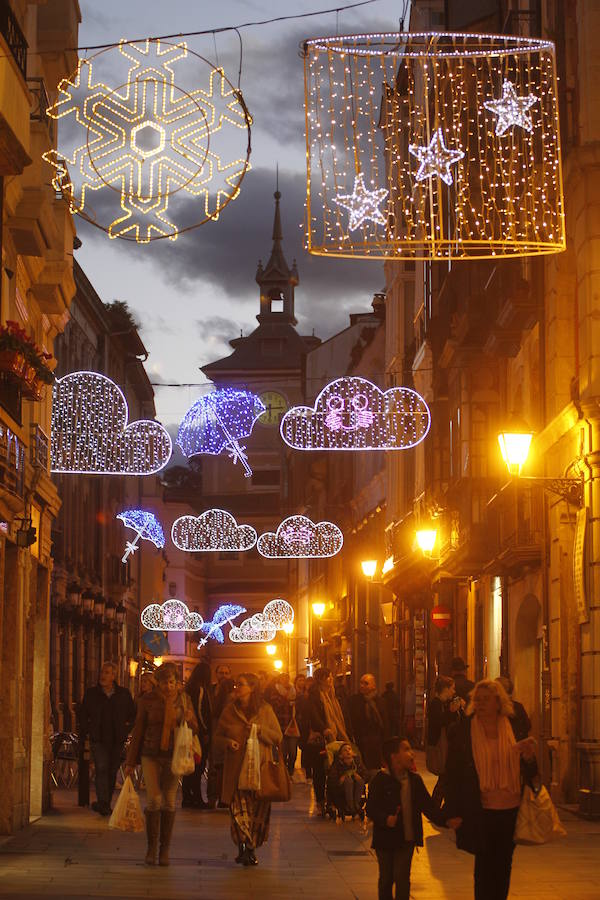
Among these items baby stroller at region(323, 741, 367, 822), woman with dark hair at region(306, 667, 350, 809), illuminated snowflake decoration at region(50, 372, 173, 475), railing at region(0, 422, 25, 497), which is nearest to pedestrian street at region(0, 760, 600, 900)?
baby stroller at region(323, 741, 367, 822)

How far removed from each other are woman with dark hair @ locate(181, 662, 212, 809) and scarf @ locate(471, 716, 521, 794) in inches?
457

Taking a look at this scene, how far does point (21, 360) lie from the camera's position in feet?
54.1

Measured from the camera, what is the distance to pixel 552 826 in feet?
33.9

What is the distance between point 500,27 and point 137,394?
42.9m

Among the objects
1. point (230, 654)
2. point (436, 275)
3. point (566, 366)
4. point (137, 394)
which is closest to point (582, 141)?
point (566, 366)

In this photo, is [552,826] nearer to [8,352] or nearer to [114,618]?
[8,352]

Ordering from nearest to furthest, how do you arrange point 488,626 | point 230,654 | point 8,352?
point 8,352
point 488,626
point 230,654

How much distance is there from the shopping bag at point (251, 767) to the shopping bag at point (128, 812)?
963 mm

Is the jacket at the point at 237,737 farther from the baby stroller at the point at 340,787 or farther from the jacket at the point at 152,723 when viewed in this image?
the baby stroller at the point at 340,787

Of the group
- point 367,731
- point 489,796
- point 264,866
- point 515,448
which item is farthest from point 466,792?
point 367,731

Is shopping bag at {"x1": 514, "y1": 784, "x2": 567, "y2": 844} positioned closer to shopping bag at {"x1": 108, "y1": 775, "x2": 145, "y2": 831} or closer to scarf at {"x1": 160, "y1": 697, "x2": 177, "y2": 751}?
scarf at {"x1": 160, "y1": 697, "x2": 177, "y2": 751}

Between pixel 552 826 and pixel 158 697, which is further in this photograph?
pixel 158 697

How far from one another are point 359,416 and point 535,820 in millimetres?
20765

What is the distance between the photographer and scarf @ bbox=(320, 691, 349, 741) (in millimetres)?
20734
